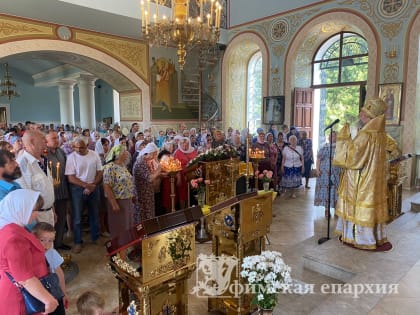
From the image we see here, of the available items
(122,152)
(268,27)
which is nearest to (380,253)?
(122,152)

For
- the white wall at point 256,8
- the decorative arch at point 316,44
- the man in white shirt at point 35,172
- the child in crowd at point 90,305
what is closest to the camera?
the child in crowd at point 90,305

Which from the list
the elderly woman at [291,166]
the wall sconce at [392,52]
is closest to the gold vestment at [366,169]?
the elderly woman at [291,166]

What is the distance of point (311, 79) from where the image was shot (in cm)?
1048

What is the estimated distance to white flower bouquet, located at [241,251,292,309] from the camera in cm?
178

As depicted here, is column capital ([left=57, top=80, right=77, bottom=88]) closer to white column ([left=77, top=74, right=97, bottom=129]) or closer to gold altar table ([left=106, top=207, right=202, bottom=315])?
white column ([left=77, top=74, right=97, bottom=129])

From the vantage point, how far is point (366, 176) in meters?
3.58

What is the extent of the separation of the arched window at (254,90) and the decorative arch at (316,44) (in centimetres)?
231

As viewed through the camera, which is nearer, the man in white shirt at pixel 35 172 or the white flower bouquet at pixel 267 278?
the white flower bouquet at pixel 267 278

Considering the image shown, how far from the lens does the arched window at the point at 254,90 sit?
12367 millimetres

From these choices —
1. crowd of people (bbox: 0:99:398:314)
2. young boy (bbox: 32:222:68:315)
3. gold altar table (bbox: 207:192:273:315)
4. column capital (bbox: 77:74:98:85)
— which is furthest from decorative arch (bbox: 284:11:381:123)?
column capital (bbox: 77:74:98:85)

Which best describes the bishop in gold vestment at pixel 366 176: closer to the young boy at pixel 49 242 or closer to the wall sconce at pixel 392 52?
the young boy at pixel 49 242

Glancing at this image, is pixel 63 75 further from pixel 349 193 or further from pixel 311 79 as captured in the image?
pixel 349 193

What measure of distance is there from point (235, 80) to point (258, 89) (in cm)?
100

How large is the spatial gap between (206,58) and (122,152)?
8973mm
